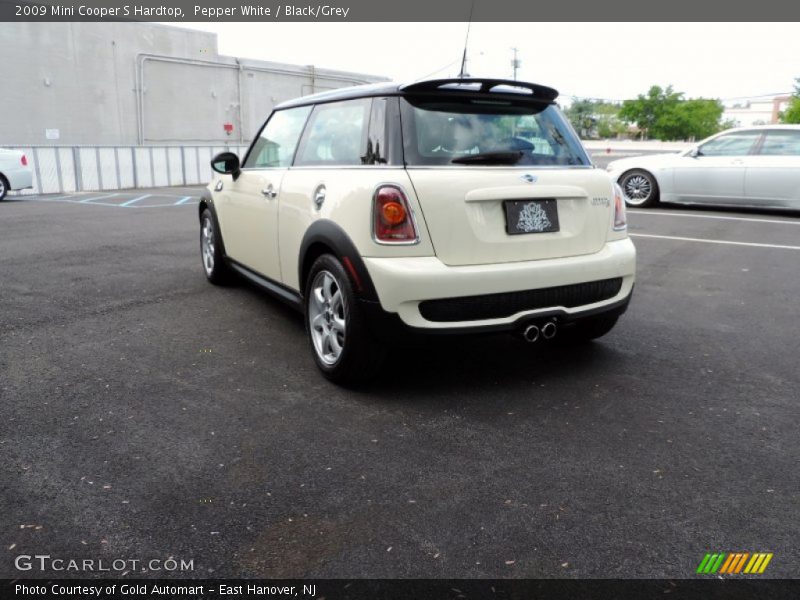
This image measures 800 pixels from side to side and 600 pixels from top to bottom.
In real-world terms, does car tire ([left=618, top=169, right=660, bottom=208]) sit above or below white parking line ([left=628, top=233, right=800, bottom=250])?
above

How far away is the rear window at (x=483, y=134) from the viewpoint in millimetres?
3580

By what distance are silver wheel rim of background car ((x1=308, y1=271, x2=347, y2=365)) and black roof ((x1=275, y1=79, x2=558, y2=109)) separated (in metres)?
1.07

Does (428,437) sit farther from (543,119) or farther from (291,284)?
(543,119)

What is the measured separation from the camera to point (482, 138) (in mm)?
3713

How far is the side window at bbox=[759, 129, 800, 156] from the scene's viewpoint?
11617 millimetres

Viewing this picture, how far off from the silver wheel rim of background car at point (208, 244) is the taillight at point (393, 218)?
305cm

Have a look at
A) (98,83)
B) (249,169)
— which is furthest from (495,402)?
(98,83)

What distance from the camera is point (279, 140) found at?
489 centimetres

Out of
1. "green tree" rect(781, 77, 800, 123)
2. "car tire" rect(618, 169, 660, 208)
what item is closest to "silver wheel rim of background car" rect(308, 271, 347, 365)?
"car tire" rect(618, 169, 660, 208)

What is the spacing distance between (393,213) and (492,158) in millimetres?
681

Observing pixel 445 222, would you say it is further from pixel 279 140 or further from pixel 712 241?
pixel 712 241

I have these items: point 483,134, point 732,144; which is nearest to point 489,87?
point 483,134

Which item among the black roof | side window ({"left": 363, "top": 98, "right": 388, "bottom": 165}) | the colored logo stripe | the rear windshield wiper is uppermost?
the black roof
